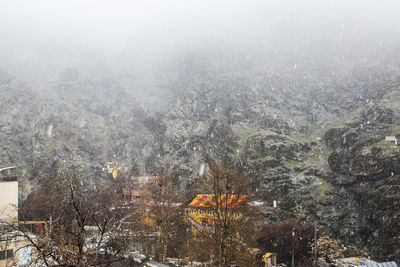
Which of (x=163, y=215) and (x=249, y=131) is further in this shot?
(x=249, y=131)

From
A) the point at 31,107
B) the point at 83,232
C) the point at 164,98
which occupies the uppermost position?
the point at 164,98

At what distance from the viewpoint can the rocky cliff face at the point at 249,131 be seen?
202 ft

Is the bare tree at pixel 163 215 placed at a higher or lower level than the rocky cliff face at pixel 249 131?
lower

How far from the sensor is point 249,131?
9581 centimetres

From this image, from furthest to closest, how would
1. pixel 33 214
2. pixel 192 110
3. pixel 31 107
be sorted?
pixel 192 110
pixel 31 107
pixel 33 214

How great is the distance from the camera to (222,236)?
21.8 m

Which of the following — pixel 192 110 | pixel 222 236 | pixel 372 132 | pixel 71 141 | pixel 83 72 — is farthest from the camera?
pixel 83 72

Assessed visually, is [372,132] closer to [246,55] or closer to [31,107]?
[246,55]

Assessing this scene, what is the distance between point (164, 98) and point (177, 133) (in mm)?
39234

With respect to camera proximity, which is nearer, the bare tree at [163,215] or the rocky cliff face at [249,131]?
the bare tree at [163,215]

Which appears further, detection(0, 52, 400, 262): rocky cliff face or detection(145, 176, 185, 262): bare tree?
detection(0, 52, 400, 262): rocky cliff face

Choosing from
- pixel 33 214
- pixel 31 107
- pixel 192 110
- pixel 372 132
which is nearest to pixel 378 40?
pixel 372 132

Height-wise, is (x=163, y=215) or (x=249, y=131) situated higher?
(x=249, y=131)

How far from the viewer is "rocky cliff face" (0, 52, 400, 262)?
61625mm
